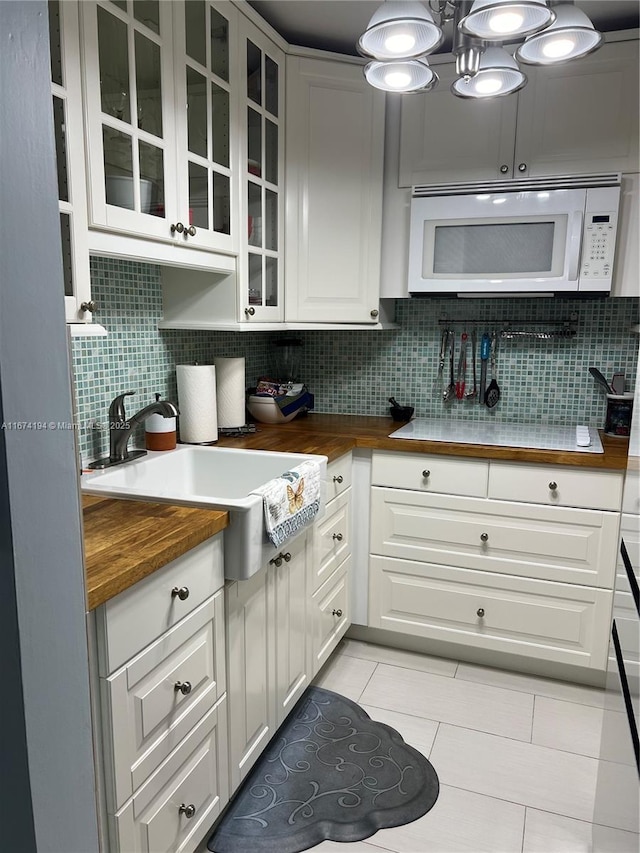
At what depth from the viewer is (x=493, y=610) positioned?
2352mm

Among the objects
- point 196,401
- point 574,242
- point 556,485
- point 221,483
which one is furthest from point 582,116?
point 221,483

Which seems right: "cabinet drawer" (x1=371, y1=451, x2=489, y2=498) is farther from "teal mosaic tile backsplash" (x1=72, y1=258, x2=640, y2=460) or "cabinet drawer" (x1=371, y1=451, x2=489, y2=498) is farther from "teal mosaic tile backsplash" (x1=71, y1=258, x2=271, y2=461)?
"teal mosaic tile backsplash" (x1=71, y1=258, x2=271, y2=461)

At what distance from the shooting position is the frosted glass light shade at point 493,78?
1.67m

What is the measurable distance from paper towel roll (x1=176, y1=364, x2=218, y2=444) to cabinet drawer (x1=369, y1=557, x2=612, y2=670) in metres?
0.90

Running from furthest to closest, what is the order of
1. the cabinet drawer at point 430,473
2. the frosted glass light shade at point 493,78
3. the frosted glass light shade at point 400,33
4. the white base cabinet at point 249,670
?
the cabinet drawer at point 430,473 → the frosted glass light shade at point 493,78 → the white base cabinet at point 249,670 → the frosted glass light shade at point 400,33

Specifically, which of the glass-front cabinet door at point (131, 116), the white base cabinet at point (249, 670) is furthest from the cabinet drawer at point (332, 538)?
the glass-front cabinet door at point (131, 116)

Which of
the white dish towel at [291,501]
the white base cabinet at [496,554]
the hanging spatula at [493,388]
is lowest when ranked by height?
the white base cabinet at [496,554]

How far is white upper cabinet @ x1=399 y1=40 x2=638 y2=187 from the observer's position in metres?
2.17

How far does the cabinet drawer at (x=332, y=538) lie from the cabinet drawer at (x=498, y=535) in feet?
0.41

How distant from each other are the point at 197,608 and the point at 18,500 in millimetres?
973

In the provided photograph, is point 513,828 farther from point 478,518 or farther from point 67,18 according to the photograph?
point 67,18

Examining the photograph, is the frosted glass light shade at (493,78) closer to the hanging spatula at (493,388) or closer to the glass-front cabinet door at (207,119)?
the glass-front cabinet door at (207,119)

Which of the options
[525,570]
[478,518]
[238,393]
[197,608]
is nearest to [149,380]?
[238,393]

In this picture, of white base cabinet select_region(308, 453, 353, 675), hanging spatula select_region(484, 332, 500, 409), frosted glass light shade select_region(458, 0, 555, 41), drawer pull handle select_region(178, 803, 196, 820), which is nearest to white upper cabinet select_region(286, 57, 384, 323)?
hanging spatula select_region(484, 332, 500, 409)
